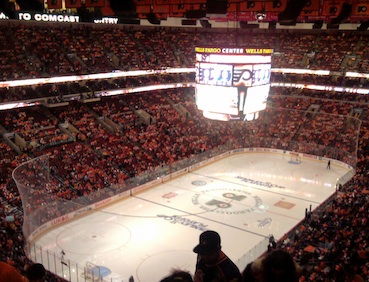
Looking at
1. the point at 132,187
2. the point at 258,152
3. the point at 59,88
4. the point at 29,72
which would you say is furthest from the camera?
the point at 258,152

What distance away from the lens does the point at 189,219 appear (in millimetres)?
20375

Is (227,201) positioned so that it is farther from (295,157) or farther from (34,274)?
(34,274)

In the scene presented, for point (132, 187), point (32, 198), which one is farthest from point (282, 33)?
point (32, 198)

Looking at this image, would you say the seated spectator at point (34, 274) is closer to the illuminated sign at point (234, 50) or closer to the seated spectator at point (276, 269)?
the seated spectator at point (276, 269)

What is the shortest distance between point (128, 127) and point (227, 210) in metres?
13.3

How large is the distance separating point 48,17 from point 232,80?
903 inches

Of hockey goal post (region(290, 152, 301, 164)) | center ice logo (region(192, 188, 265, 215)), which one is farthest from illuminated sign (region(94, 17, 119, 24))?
center ice logo (region(192, 188, 265, 215))

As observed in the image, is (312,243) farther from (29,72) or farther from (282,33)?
(282,33)

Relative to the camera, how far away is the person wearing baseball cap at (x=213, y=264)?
316 cm

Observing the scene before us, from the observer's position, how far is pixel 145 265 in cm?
1583

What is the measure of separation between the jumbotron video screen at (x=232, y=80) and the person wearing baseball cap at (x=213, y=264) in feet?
44.2

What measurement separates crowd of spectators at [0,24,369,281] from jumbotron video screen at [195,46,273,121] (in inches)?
231

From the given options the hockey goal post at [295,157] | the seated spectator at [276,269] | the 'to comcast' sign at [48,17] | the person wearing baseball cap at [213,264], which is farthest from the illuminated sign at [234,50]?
the 'to comcast' sign at [48,17]

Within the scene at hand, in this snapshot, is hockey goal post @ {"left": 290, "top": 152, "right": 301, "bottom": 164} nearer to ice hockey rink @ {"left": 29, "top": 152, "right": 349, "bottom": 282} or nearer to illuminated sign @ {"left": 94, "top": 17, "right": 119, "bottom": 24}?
ice hockey rink @ {"left": 29, "top": 152, "right": 349, "bottom": 282}
